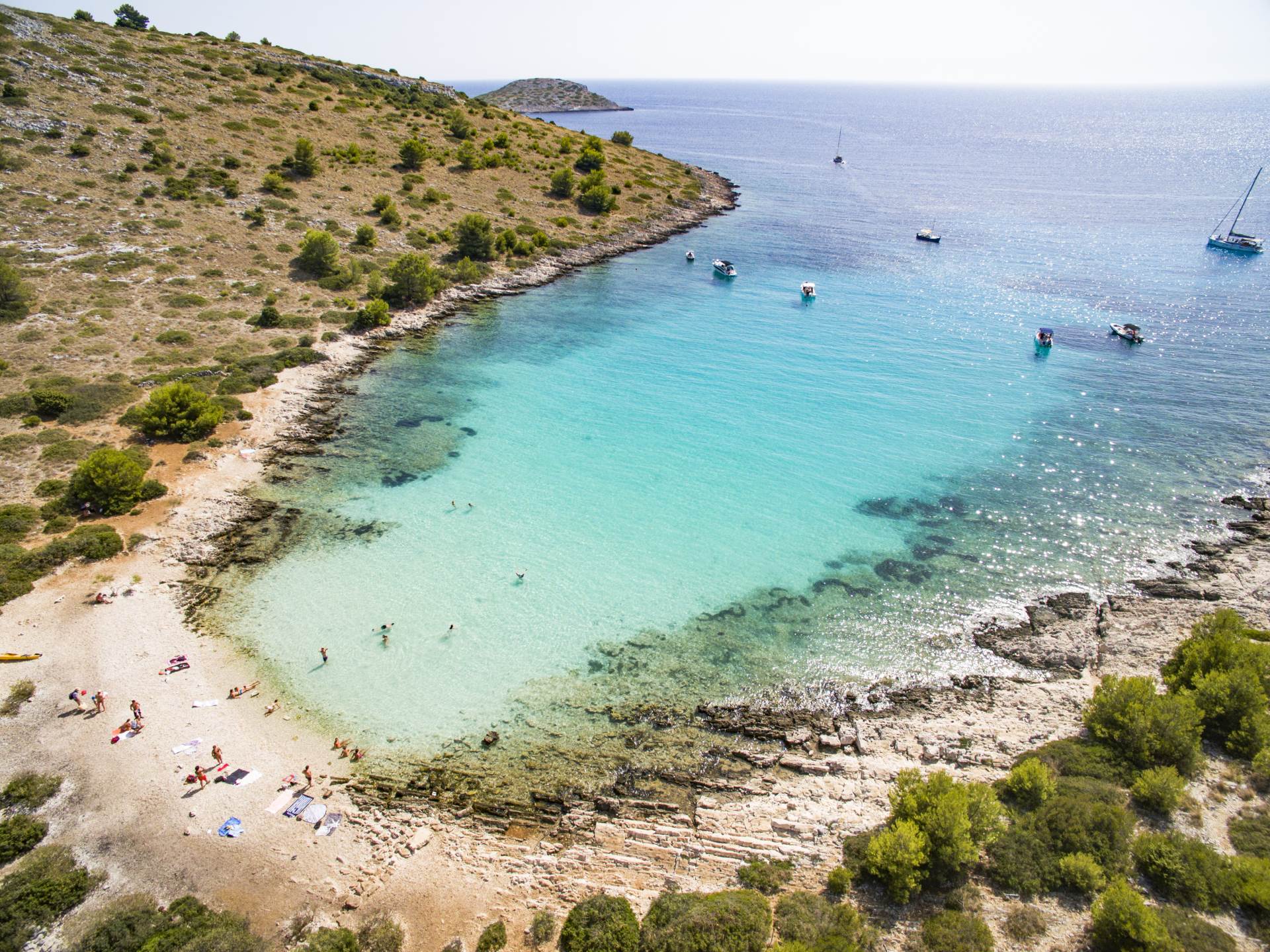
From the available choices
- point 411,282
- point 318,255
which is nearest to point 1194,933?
point 411,282

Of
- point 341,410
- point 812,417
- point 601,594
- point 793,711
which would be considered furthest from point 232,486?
point 812,417

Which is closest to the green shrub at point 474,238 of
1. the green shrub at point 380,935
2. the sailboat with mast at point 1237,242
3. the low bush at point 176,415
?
the low bush at point 176,415

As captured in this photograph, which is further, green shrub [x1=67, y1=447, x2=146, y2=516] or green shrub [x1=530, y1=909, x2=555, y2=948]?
green shrub [x1=67, y1=447, x2=146, y2=516]

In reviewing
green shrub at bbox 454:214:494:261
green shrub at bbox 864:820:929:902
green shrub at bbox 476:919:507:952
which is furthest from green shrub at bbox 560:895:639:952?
green shrub at bbox 454:214:494:261

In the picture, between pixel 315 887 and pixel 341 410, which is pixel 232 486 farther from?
pixel 315 887

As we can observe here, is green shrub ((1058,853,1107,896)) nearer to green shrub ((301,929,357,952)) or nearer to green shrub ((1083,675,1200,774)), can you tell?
green shrub ((1083,675,1200,774))
